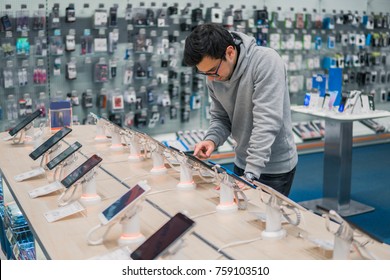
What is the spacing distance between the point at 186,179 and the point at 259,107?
55cm

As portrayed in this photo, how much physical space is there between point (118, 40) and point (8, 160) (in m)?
3.32

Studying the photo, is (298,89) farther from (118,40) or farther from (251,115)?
(251,115)

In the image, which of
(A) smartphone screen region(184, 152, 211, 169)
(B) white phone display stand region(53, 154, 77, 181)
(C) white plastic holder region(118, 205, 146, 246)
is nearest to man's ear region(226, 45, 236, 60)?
(A) smartphone screen region(184, 152, 211, 169)

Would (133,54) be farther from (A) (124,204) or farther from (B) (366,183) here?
(A) (124,204)

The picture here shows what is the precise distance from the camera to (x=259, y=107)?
2.71 meters

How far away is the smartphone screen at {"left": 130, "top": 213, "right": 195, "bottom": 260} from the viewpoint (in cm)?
182

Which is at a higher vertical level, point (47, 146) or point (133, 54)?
point (133, 54)

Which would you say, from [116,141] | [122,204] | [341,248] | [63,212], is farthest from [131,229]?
[116,141]

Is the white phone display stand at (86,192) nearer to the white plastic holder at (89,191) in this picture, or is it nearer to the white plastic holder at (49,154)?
the white plastic holder at (89,191)

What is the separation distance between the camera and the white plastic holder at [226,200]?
7.83 ft

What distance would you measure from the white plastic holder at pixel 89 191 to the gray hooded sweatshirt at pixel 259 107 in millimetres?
794

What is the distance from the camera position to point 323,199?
551 centimetres

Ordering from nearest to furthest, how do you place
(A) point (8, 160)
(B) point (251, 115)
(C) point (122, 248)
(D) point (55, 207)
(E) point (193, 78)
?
(C) point (122, 248)
(D) point (55, 207)
(B) point (251, 115)
(A) point (8, 160)
(E) point (193, 78)

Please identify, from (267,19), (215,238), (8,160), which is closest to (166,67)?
(267,19)
